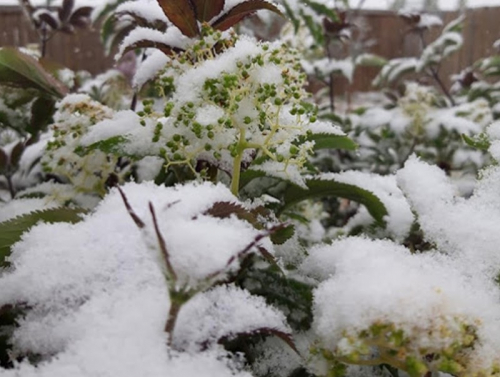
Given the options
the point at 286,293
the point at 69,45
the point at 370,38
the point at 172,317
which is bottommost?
the point at 69,45

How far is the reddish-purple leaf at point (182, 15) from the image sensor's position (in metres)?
0.96

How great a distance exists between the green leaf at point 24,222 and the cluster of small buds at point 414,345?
1.34ft

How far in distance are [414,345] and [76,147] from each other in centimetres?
→ 67

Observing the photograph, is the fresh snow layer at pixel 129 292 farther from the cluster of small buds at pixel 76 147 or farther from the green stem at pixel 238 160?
the cluster of small buds at pixel 76 147

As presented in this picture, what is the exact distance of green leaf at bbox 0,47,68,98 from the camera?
116 cm

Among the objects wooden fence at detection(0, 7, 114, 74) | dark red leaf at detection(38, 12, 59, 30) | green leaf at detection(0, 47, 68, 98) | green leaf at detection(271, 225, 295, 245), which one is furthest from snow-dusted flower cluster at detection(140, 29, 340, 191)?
wooden fence at detection(0, 7, 114, 74)

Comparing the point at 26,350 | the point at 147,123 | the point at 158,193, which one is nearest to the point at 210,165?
the point at 147,123

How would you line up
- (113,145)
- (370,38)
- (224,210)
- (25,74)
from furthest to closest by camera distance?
(370,38), (25,74), (113,145), (224,210)

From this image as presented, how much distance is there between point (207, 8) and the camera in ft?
3.25

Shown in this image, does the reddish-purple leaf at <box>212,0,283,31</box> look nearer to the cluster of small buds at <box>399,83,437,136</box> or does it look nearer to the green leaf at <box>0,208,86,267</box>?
the green leaf at <box>0,208,86,267</box>

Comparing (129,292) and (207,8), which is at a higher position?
(207,8)

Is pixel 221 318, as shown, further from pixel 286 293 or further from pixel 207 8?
pixel 207 8

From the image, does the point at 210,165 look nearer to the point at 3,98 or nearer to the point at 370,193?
the point at 370,193

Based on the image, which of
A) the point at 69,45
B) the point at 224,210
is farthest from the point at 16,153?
the point at 69,45
